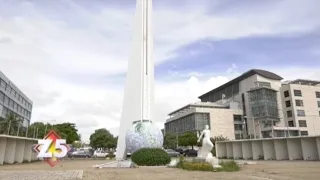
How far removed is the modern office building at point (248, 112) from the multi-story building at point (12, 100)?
164 ft

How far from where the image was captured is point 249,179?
12.5m

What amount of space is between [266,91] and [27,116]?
243 feet

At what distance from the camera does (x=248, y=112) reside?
8894 centimetres

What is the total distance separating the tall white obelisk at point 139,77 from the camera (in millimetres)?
35312

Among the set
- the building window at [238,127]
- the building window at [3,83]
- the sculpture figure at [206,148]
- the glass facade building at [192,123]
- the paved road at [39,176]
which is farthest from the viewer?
the building window at [238,127]

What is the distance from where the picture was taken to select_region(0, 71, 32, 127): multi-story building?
64.8 meters

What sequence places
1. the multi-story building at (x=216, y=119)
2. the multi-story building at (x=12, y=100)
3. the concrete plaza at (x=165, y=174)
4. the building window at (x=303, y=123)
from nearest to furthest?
the concrete plaza at (x=165, y=174) < the multi-story building at (x=12, y=100) < the building window at (x=303, y=123) < the multi-story building at (x=216, y=119)

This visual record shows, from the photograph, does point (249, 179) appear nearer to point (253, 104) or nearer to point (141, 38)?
point (141, 38)

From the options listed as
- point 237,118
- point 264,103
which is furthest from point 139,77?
point 237,118

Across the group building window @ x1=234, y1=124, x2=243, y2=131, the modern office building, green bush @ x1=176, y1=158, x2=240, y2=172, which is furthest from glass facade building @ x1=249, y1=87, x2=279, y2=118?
green bush @ x1=176, y1=158, x2=240, y2=172

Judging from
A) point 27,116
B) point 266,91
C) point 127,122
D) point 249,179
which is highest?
point 266,91

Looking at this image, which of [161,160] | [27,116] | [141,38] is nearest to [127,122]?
[141,38]

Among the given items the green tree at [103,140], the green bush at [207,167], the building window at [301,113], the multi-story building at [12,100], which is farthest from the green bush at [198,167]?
the building window at [301,113]

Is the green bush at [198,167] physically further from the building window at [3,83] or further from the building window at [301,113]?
the building window at [301,113]
